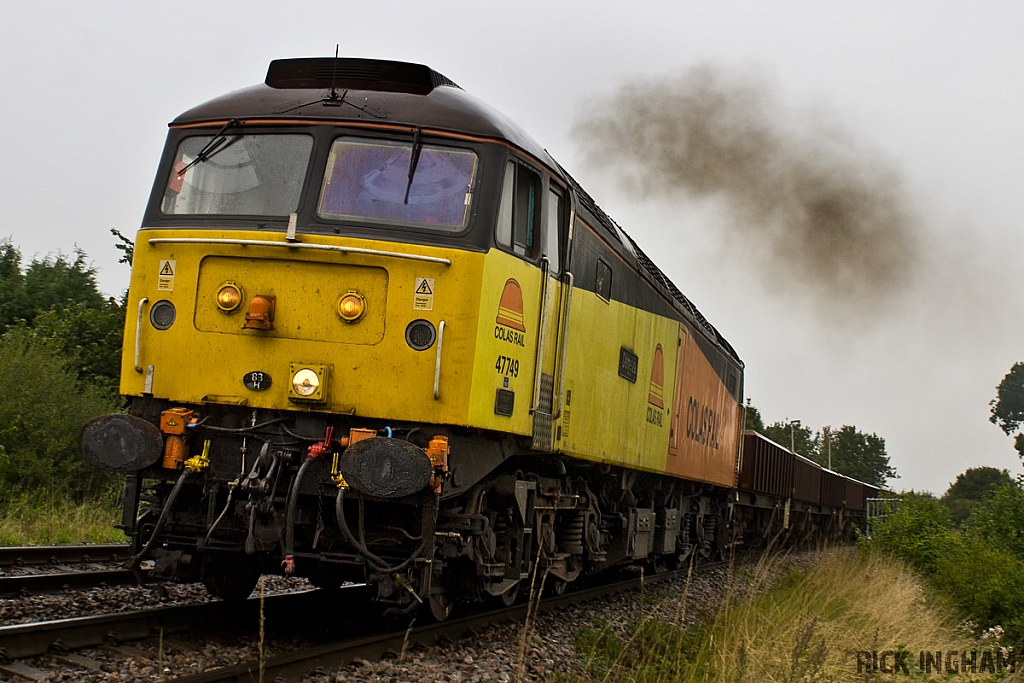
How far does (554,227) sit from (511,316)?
1.14 m

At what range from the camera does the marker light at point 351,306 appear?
6.12 meters

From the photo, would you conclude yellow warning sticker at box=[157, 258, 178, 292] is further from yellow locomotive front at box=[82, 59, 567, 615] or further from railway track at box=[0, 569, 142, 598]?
railway track at box=[0, 569, 142, 598]

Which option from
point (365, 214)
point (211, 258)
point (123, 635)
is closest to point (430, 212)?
point (365, 214)

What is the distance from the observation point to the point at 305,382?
609 cm

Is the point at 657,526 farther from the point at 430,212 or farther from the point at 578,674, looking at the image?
the point at 430,212

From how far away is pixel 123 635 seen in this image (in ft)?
19.6

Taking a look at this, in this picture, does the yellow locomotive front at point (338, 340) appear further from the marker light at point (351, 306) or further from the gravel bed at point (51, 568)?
Result: the gravel bed at point (51, 568)

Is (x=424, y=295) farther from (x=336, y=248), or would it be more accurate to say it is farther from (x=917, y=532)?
(x=917, y=532)

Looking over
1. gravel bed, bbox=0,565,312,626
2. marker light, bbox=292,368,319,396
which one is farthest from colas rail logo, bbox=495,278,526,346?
gravel bed, bbox=0,565,312,626

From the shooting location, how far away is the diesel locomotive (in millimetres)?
6000

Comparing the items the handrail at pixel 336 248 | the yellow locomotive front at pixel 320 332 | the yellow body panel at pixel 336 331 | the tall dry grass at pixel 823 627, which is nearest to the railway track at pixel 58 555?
the yellow locomotive front at pixel 320 332

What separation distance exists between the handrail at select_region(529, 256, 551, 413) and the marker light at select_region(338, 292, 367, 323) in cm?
143

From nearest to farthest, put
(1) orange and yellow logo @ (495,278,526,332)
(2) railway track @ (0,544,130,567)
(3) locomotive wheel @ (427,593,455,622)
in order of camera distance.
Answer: (1) orange and yellow logo @ (495,278,526,332) < (3) locomotive wheel @ (427,593,455,622) < (2) railway track @ (0,544,130,567)

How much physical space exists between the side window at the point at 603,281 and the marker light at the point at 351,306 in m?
2.80
